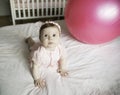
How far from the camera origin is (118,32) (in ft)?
5.01

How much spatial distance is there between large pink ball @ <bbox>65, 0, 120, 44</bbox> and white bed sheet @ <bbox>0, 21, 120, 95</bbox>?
5.2 inches

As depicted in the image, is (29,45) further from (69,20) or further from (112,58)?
(112,58)

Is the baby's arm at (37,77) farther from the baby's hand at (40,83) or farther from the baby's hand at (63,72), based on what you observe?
the baby's hand at (63,72)

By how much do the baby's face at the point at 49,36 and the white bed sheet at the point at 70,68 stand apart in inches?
10.1

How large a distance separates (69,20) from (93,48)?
0.32m

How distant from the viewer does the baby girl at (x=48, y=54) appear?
1.20 metres

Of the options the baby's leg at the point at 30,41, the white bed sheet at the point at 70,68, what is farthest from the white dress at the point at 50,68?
the baby's leg at the point at 30,41

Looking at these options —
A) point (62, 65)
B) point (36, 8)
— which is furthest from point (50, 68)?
point (36, 8)

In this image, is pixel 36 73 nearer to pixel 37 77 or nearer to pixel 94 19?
pixel 37 77

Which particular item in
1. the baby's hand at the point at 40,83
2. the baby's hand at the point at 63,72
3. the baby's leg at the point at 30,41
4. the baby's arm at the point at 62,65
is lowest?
the baby's hand at the point at 40,83

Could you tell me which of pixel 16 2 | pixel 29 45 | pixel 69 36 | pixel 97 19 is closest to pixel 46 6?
pixel 16 2

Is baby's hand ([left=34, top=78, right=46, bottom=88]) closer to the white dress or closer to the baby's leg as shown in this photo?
the white dress

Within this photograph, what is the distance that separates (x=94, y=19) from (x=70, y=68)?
402mm

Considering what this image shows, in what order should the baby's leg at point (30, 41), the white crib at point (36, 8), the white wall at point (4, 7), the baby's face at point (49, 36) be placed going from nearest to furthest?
the baby's face at point (49, 36) → the baby's leg at point (30, 41) → the white crib at point (36, 8) → the white wall at point (4, 7)
